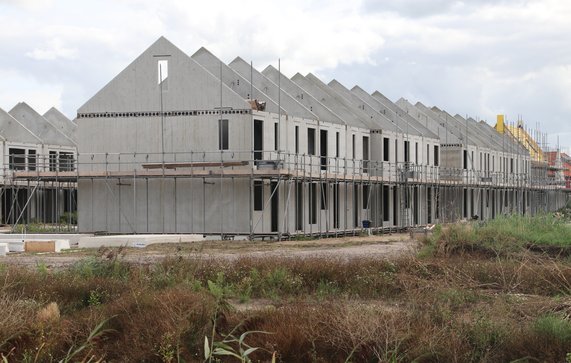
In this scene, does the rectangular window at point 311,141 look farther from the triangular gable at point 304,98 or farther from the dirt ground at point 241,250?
the dirt ground at point 241,250

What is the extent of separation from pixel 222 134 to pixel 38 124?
80.4 ft

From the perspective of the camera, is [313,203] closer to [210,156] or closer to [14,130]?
[210,156]

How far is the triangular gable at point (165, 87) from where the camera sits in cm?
3462

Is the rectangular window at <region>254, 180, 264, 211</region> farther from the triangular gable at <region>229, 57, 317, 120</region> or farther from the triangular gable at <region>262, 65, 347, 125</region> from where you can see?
the triangular gable at <region>262, 65, 347, 125</region>

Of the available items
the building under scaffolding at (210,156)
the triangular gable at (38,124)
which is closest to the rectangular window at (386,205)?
the building under scaffolding at (210,156)

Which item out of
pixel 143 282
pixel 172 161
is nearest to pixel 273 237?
pixel 172 161

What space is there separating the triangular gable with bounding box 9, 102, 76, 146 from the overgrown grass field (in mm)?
37514

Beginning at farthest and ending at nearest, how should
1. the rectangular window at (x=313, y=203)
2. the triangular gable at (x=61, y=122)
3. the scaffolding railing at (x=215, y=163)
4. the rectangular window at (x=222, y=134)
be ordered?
the triangular gable at (x=61, y=122) → the rectangular window at (x=313, y=203) → the rectangular window at (x=222, y=134) → the scaffolding railing at (x=215, y=163)

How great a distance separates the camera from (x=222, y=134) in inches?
1359

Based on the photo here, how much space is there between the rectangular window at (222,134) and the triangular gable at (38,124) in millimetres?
22442

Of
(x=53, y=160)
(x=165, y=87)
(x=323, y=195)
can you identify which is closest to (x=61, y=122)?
(x=53, y=160)

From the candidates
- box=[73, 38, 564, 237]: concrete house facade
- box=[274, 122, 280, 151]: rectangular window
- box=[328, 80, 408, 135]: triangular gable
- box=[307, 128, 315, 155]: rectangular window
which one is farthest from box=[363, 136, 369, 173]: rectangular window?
box=[274, 122, 280, 151]: rectangular window

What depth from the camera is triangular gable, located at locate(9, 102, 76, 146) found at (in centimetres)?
5428

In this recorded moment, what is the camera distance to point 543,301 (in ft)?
45.3
